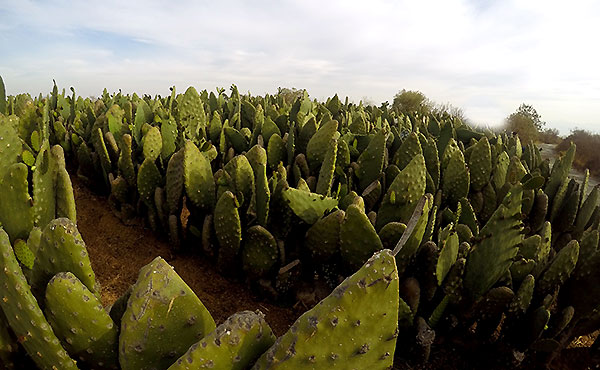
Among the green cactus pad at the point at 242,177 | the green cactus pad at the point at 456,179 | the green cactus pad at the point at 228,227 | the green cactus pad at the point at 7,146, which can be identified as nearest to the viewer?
the green cactus pad at the point at 7,146

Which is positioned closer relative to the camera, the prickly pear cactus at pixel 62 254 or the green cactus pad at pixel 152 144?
the prickly pear cactus at pixel 62 254

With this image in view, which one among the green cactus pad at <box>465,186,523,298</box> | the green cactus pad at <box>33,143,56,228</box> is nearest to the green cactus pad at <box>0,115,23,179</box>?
the green cactus pad at <box>33,143,56,228</box>

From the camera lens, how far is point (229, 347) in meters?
1.05

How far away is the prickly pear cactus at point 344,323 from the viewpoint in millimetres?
1056

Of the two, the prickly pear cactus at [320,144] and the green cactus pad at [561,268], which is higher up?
the prickly pear cactus at [320,144]

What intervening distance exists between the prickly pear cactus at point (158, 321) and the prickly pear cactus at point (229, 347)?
0.42 feet

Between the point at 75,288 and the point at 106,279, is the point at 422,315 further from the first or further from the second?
the point at 106,279

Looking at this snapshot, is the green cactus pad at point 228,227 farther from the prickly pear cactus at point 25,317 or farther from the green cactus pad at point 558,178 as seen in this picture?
the green cactus pad at point 558,178

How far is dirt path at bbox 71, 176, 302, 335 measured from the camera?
247cm

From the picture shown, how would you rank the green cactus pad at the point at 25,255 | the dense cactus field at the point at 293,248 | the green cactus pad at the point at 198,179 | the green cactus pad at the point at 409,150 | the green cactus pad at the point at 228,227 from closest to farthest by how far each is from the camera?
the dense cactus field at the point at 293,248 → the green cactus pad at the point at 25,255 → the green cactus pad at the point at 228,227 → the green cactus pad at the point at 198,179 → the green cactus pad at the point at 409,150

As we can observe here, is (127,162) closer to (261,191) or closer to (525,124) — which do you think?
(261,191)

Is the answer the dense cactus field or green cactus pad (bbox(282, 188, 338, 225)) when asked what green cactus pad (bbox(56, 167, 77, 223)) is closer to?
the dense cactus field

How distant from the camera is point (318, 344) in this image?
1.09 m

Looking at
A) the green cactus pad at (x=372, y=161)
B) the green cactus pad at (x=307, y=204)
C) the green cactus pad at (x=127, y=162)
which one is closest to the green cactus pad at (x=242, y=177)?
the green cactus pad at (x=307, y=204)
